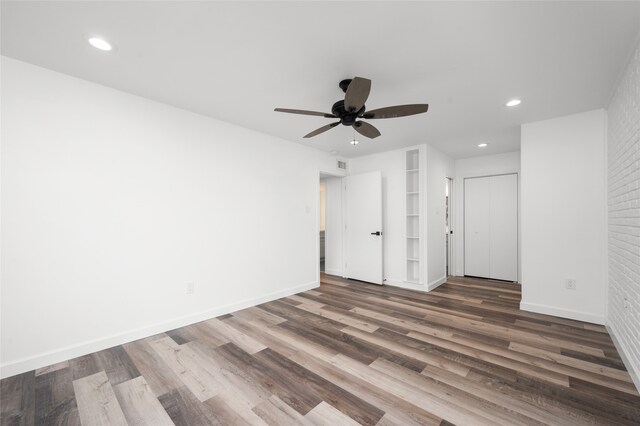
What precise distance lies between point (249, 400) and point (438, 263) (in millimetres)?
4096

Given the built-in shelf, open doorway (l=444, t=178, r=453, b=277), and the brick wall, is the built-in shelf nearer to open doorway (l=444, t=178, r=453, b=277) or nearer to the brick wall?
open doorway (l=444, t=178, r=453, b=277)

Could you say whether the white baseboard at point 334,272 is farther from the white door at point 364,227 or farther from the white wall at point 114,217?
the white wall at point 114,217

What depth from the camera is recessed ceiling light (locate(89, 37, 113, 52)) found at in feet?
6.31

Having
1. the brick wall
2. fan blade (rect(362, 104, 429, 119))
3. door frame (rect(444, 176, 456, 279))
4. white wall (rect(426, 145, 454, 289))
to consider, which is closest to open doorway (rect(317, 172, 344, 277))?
white wall (rect(426, 145, 454, 289))

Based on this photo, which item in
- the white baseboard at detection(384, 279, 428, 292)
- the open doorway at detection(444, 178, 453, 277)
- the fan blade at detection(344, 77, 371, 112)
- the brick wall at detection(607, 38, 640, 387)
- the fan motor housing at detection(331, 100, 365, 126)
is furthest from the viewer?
the open doorway at detection(444, 178, 453, 277)

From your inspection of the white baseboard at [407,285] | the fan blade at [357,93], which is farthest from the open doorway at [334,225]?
the fan blade at [357,93]

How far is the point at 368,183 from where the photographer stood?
5.11 m

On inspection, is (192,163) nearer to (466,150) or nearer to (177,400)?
(177,400)

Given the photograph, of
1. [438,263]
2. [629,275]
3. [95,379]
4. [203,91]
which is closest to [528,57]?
[629,275]

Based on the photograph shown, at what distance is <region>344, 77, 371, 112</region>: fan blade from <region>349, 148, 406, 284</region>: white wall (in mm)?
2880

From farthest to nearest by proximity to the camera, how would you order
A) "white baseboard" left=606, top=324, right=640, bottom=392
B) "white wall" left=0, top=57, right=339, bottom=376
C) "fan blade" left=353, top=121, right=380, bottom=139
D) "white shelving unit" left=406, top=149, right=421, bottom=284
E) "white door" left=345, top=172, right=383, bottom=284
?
1. "white door" left=345, top=172, right=383, bottom=284
2. "white shelving unit" left=406, top=149, right=421, bottom=284
3. "fan blade" left=353, top=121, right=380, bottom=139
4. "white wall" left=0, top=57, right=339, bottom=376
5. "white baseboard" left=606, top=324, right=640, bottom=392

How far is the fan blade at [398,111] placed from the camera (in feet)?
7.10

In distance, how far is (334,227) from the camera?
5770 millimetres

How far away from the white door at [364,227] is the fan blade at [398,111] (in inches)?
106
